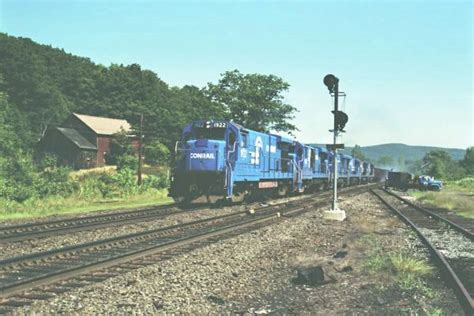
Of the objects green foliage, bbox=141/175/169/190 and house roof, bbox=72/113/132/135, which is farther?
house roof, bbox=72/113/132/135

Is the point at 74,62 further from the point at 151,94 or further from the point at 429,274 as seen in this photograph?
the point at 429,274

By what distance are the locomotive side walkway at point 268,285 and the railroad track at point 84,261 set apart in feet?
1.15

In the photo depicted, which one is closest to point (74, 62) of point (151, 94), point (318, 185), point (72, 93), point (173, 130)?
point (72, 93)

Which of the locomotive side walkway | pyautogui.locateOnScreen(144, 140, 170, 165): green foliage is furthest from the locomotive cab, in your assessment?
pyautogui.locateOnScreen(144, 140, 170, 165): green foliage

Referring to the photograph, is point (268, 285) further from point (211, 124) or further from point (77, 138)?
point (77, 138)

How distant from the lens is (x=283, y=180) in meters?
29.8

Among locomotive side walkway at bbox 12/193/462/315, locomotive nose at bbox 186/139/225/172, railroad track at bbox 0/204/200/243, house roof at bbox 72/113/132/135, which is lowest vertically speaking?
railroad track at bbox 0/204/200/243

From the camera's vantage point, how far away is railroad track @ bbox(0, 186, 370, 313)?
23.1 feet

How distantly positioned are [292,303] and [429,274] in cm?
Answer: 315

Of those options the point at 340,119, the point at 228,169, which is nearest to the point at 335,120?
the point at 340,119

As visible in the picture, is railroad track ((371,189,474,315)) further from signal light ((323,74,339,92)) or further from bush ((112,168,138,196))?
bush ((112,168,138,196))

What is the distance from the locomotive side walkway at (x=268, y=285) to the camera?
21.5ft

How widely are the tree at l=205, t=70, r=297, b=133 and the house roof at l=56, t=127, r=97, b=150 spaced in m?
21.9

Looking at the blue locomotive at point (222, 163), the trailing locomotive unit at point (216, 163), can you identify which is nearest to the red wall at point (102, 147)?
the blue locomotive at point (222, 163)
